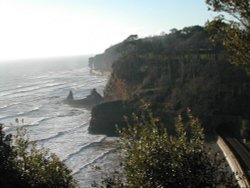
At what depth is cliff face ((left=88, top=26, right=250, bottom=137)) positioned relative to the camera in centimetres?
7444

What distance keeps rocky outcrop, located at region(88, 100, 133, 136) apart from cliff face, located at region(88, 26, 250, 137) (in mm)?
3002

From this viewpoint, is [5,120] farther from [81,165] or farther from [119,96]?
[81,165]

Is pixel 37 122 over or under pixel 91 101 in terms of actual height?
under

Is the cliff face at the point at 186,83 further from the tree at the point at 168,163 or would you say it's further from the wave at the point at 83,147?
the tree at the point at 168,163

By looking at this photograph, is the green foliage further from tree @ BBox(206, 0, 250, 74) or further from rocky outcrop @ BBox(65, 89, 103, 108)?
rocky outcrop @ BBox(65, 89, 103, 108)

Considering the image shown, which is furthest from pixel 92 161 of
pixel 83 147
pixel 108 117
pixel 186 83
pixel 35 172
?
pixel 35 172

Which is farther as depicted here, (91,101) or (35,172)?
(91,101)

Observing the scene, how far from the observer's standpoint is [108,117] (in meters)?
78.1

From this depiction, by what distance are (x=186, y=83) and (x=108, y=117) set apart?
17.7m

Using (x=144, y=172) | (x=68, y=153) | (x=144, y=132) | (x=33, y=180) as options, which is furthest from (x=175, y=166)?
(x=68, y=153)

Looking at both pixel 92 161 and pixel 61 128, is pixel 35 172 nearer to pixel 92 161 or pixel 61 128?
pixel 92 161

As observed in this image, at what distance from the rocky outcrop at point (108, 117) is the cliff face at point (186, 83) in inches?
118

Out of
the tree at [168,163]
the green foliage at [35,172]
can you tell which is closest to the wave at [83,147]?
the green foliage at [35,172]

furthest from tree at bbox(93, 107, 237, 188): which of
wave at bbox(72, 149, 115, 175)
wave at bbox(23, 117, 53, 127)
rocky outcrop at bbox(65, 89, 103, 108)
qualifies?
rocky outcrop at bbox(65, 89, 103, 108)
